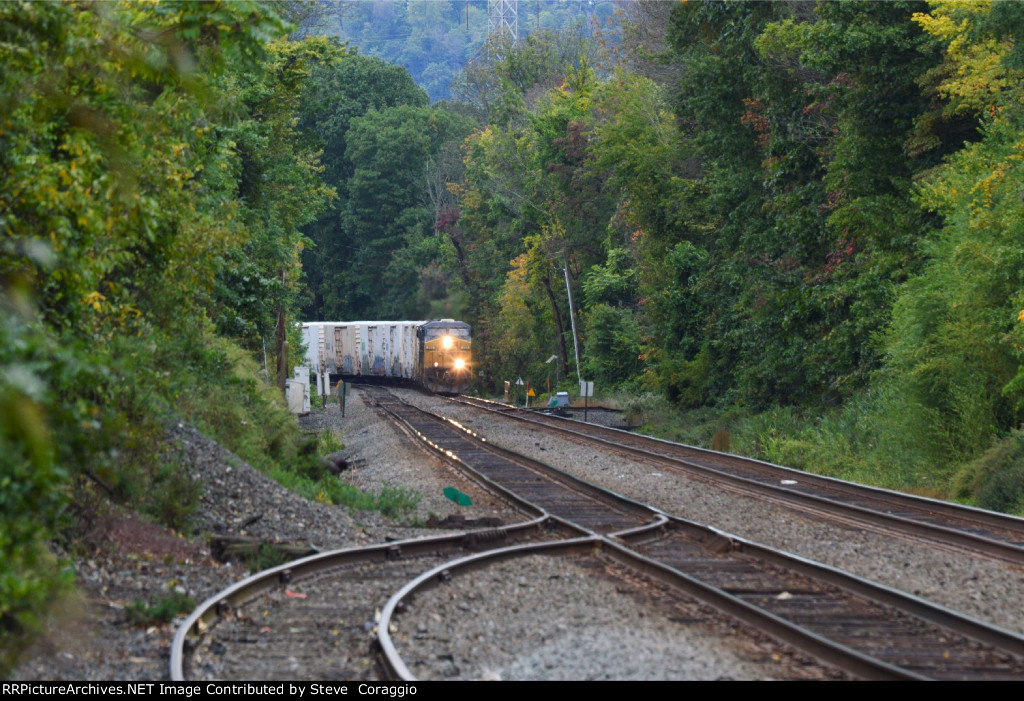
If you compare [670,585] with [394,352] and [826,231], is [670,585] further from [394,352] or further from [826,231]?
[394,352]

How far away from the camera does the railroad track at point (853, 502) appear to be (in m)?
13.2

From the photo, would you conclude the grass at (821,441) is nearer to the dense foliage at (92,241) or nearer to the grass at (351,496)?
the grass at (351,496)

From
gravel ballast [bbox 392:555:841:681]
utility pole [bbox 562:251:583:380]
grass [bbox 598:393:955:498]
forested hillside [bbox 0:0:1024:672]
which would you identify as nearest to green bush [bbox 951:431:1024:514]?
forested hillside [bbox 0:0:1024:672]

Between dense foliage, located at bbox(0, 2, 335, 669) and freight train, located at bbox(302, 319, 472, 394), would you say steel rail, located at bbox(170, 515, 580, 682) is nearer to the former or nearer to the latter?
dense foliage, located at bbox(0, 2, 335, 669)

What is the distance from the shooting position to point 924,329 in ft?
69.3

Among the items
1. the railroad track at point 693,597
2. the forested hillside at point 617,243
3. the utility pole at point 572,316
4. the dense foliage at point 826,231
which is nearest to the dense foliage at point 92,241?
the forested hillside at point 617,243

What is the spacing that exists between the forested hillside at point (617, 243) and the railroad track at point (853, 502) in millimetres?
1707

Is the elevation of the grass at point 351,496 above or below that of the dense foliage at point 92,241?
below

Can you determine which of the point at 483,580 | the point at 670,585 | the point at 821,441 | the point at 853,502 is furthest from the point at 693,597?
the point at 821,441

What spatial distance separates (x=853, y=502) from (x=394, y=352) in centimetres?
4179

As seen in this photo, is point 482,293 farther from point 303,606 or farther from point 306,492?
point 303,606

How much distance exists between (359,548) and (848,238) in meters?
18.7

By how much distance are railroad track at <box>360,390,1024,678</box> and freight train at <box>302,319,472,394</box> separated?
108 feet

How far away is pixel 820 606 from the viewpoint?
971 centimetres
